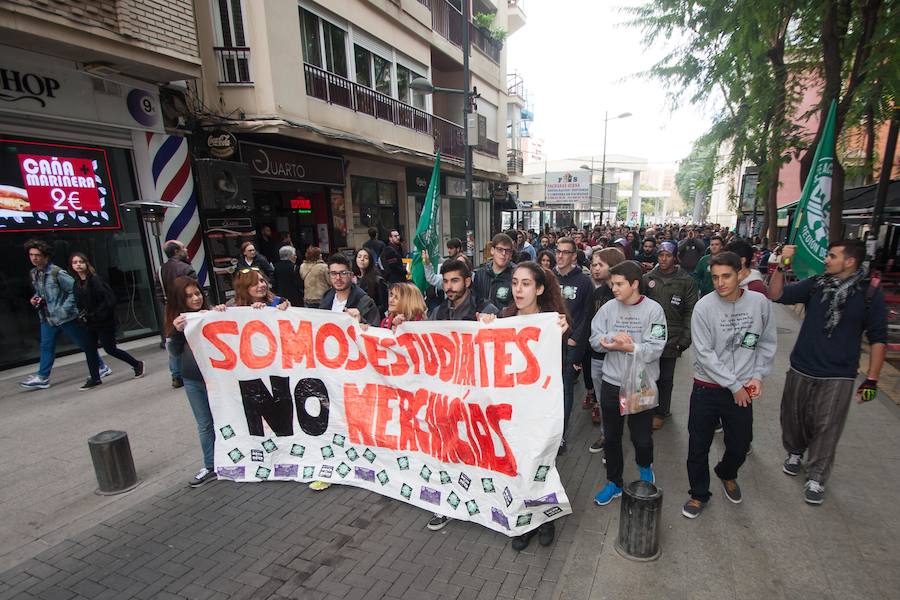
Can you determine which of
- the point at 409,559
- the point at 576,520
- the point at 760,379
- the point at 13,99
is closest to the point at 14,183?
the point at 13,99

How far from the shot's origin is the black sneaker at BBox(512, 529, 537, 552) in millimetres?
3203

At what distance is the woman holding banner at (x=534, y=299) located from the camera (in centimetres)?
324

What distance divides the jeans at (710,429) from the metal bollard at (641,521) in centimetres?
66

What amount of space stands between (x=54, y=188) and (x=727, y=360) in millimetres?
10145

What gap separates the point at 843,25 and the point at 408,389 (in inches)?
344

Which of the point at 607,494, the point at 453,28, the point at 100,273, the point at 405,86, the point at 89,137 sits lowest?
the point at 607,494

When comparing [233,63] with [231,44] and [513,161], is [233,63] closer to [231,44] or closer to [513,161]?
Result: [231,44]

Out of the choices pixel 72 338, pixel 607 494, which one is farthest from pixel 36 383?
pixel 607 494

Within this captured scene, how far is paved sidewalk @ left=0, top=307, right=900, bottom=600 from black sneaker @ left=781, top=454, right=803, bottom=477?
3.5 inches

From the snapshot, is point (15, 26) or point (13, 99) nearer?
point (15, 26)

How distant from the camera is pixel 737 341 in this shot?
333 centimetres

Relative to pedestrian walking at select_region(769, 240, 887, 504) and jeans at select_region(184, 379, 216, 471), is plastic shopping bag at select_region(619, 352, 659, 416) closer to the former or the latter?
pedestrian walking at select_region(769, 240, 887, 504)

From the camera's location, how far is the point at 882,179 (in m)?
7.54

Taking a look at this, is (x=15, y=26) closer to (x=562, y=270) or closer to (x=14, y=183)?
(x=14, y=183)
